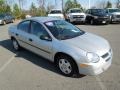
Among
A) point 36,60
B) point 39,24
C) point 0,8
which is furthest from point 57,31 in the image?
point 0,8

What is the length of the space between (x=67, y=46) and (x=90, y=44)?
0.67m

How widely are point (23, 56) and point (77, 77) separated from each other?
9.79 ft

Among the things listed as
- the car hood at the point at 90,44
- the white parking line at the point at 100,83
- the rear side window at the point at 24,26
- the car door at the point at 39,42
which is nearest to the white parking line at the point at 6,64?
the car door at the point at 39,42

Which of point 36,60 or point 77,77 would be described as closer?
point 77,77

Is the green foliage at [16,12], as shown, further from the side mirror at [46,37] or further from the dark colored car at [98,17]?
the side mirror at [46,37]

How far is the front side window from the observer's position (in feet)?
21.5

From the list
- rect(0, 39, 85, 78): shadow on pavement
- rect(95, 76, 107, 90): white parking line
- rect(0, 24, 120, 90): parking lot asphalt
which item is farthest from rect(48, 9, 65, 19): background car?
rect(95, 76, 107, 90): white parking line

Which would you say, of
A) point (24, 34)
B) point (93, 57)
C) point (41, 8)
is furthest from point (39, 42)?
point (41, 8)

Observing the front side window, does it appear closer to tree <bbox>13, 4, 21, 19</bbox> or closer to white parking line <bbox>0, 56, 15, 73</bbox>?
white parking line <bbox>0, 56, 15, 73</bbox>

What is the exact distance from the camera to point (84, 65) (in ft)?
17.1

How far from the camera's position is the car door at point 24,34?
738 centimetres

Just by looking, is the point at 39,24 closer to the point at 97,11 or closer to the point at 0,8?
the point at 97,11

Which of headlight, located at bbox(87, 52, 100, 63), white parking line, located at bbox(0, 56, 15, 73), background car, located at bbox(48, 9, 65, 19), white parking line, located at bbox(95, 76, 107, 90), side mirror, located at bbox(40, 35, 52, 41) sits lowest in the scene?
white parking line, located at bbox(95, 76, 107, 90)

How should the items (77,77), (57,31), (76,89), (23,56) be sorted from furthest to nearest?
(23,56) < (57,31) < (77,77) < (76,89)
